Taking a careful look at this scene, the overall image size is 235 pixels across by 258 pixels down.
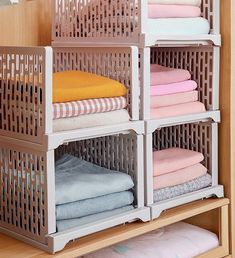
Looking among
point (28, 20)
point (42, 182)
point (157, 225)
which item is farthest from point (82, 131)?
point (28, 20)

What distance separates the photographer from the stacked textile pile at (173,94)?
5.76ft

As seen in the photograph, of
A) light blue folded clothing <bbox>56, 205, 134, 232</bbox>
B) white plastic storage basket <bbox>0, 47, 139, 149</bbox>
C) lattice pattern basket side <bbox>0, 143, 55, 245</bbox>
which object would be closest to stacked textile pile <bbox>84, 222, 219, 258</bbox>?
light blue folded clothing <bbox>56, 205, 134, 232</bbox>

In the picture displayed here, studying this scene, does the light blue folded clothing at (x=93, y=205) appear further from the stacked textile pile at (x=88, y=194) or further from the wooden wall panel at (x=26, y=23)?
the wooden wall panel at (x=26, y=23)

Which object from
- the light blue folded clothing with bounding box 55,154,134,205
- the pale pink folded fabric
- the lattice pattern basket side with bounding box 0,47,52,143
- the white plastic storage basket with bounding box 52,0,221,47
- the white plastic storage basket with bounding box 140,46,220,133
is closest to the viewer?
the lattice pattern basket side with bounding box 0,47,52,143

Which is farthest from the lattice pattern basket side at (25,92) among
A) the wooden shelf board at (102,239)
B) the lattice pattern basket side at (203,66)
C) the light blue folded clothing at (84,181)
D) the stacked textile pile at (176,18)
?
the lattice pattern basket side at (203,66)

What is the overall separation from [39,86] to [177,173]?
0.60 meters

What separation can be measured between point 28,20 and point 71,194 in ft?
2.19

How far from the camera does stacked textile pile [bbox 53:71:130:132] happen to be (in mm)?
1459

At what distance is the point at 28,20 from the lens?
1.89 meters

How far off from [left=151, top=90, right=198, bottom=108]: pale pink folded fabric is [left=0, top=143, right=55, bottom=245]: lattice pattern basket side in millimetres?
447

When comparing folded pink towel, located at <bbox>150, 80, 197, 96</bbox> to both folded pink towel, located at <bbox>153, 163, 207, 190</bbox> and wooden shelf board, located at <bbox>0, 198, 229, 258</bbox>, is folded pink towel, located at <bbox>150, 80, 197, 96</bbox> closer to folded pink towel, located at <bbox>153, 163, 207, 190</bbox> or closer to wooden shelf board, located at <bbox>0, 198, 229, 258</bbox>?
folded pink towel, located at <bbox>153, 163, 207, 190</bbox>

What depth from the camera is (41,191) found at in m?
1.45

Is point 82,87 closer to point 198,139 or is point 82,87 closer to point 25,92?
point 25,92

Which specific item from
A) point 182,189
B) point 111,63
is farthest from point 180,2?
point 182,189
